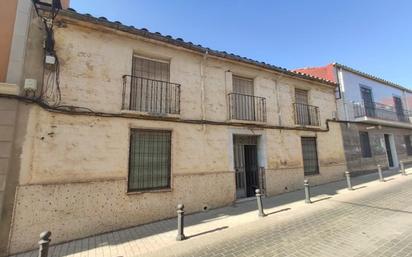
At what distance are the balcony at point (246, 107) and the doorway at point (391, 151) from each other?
12562mm

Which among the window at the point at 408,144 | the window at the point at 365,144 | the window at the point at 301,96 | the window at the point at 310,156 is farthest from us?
the window at the point at 408,144

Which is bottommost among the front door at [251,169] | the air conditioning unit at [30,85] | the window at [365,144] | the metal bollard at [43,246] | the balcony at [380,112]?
the metal bollard at [43,246]

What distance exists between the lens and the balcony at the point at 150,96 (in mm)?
7039

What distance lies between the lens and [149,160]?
716 cm

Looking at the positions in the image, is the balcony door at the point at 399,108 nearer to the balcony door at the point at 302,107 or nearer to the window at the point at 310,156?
the balcony door at the point at 302,107

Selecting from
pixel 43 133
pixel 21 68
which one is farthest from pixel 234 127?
pixel 21 68

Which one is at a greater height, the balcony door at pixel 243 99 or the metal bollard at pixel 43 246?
the balcony door at pixel 243 99

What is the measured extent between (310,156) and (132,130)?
29.1ft

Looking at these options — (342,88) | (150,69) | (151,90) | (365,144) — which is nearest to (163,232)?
(151,90)

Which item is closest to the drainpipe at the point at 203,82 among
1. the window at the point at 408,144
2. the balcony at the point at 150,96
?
the balcony at the point at 150,96

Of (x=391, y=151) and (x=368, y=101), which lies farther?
(x=391, y=151)

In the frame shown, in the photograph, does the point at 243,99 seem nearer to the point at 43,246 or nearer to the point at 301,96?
the point at 301,96

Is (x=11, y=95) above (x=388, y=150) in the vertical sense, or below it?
above

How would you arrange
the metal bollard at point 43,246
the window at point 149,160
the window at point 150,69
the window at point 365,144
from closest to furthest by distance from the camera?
the metal bollard at point 43,246 < the window at point 149,160 < the window at point 150,69 < the window at point 365,144
